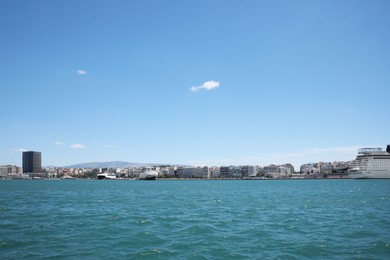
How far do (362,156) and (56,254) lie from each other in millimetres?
209895

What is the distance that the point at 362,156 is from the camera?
200 m

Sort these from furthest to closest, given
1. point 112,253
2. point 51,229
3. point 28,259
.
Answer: point 51,229 → point 112,253 → point 28,259

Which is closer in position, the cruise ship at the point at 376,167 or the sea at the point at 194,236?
the sea at the point at 194,236

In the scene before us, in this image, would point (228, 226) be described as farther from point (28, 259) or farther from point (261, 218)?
point (28, 259)

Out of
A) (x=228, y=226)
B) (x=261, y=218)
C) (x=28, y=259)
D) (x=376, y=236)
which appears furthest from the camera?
(x=261, y=218)

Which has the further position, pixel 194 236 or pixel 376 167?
pixel 376 167

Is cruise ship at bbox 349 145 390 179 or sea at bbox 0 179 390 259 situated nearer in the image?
sea at bbox 0 179 390 259

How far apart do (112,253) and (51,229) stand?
9.20m

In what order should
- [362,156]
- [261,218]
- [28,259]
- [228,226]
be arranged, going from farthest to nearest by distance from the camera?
[362,156], [261,218], [228,226], [28,259]

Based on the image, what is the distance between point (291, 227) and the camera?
1030 inches

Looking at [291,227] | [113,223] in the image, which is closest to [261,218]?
[291,227]

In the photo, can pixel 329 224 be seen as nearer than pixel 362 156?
Yes

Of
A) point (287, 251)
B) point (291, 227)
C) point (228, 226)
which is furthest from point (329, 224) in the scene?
point (287, 251)

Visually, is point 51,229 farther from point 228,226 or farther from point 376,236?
point 376,236
